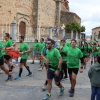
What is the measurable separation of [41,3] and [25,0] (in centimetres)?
461

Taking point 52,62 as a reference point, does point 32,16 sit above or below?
above

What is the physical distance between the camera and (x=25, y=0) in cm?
2783

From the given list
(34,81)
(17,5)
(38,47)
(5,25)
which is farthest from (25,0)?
(34,81)

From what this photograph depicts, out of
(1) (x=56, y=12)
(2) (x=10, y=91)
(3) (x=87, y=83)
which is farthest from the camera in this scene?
(1) (x=56, y=12)

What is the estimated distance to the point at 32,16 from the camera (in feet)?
99.3

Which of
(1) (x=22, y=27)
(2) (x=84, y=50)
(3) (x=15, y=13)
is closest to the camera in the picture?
(2) (x=84, y=50)

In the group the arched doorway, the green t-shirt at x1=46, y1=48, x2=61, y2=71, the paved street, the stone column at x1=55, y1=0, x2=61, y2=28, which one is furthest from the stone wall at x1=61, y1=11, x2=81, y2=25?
the green t-shirt at x1=46, y1=48, x2=61, y2=71

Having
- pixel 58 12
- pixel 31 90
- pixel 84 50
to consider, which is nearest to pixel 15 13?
pixel 84 50

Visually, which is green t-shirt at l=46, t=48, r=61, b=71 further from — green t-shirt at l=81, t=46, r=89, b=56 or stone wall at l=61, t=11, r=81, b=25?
stone wall at l=61, t=11, r=81, b=25

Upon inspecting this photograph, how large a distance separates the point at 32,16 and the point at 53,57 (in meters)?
25.2

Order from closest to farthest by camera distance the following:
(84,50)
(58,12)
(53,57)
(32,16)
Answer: (53,57) → (84,50) → (32,16) → (58,12)

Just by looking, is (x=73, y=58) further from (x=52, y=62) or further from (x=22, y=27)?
(x=22, y=27)

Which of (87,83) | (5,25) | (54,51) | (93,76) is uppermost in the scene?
(5,25)

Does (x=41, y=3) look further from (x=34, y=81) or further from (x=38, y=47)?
(x=34, y=81)
